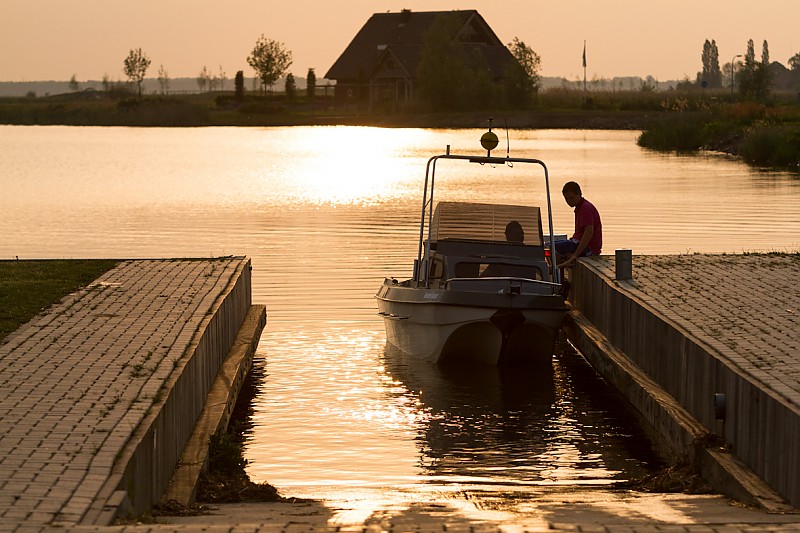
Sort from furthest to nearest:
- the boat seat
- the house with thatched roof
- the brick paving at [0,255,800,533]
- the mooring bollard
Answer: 1. the house with thatched roof
2. the boat seat
3. the mooring bollard
4. the brick paving at [0,255,800,533]

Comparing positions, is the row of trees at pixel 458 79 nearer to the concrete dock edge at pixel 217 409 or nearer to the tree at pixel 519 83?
the tree at pixel 519 83

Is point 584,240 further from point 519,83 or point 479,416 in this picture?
point 519,83

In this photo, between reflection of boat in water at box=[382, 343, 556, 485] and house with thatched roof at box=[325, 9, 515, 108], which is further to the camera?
house with thatched roof at box=[325, 9, 515, 108]

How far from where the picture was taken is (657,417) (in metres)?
13.1

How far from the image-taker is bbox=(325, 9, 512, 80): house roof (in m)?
123

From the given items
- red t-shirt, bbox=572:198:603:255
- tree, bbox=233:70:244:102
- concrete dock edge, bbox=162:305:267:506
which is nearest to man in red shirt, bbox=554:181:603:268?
red t-shirt, bbox=572:198:603:255

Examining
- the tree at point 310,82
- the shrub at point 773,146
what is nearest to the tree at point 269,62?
the tree at point 310,82

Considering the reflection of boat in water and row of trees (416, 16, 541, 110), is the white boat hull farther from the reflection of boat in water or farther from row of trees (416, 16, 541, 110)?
row of trees (416, 16, 541, 110)

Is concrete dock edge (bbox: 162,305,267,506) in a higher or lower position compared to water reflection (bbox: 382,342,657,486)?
higher

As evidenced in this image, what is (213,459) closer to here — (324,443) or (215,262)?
(324,443)

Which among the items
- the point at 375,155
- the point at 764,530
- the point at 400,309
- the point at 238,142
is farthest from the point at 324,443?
the point at 238,142

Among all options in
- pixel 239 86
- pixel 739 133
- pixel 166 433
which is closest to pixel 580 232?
pixel 166 433

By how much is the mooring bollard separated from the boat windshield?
1.51 meters

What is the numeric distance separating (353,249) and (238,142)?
5850 centimetres
